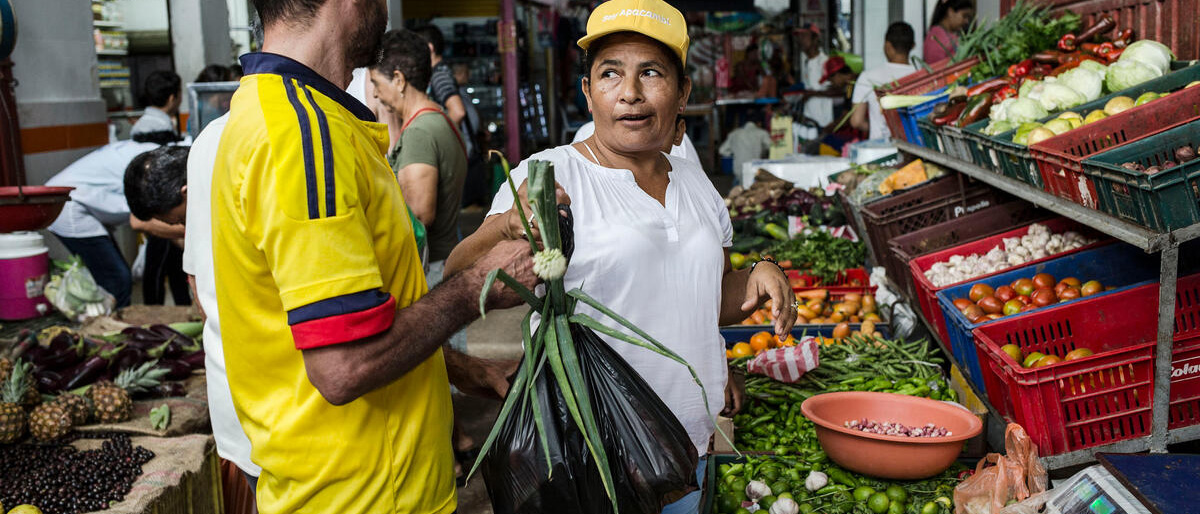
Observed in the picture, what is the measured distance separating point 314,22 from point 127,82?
14.0m

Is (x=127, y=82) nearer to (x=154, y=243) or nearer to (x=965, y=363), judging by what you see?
(x=154, y=243)

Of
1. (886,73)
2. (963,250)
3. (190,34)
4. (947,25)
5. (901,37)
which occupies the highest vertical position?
(190,34)

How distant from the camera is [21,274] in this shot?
15.8 ft

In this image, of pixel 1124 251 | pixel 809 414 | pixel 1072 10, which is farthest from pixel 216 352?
pixel 1072 10

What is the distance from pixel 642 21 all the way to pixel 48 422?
2578 millimetres

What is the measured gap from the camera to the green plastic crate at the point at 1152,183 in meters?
2.47

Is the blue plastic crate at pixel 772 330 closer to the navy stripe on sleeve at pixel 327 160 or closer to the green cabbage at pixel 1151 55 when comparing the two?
the green cabbage at pixel 1151 55

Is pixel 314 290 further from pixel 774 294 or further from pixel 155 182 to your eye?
pixel 155 182

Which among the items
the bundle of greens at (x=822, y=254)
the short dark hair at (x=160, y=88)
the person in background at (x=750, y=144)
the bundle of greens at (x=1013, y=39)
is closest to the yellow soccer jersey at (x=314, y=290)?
the bundle of greens at (x=822, y=254)

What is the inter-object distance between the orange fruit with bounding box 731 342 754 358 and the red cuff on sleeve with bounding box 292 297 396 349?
3.29 meters

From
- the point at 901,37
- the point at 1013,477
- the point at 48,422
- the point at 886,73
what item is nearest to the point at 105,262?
the point at 48,422

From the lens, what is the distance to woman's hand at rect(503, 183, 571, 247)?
1982 mm

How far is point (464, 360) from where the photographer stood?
2.89 metres

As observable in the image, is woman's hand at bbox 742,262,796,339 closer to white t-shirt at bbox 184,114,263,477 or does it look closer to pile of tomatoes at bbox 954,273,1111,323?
white t-shirt at bbox 184,114,263,477
